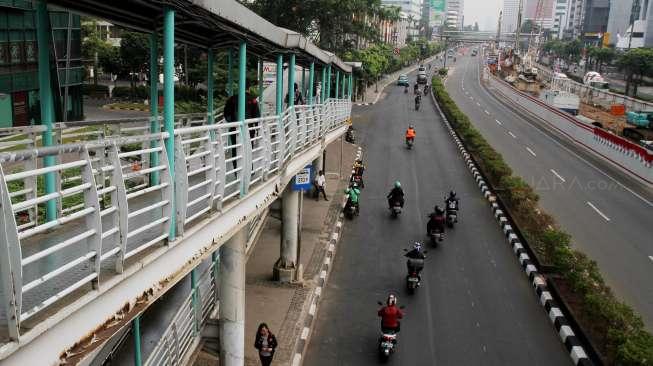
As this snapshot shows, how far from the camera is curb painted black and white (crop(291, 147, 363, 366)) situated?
963 centimetres

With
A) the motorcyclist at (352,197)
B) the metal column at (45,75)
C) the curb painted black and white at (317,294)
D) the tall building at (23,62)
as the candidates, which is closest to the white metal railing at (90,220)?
the metal column at (45,75)

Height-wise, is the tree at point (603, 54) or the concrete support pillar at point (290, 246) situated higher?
the tree at point (603, 54)

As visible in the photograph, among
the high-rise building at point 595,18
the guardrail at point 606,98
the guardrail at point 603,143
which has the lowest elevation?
the guardrail at point 603,143

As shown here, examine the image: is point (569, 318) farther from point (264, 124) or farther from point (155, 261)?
point (155, 261)

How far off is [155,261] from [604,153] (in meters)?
28.4

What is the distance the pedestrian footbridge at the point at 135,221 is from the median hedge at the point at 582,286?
18.0ft

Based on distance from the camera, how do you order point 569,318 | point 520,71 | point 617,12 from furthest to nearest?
point 617,12 < point 520,71 < point 569,318

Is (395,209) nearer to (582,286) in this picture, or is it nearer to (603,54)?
(582,286)

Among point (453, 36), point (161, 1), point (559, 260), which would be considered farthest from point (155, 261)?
point (453, 36)

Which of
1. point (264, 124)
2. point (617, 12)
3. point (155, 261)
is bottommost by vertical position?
point (155, 261)

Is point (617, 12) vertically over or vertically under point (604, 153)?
over

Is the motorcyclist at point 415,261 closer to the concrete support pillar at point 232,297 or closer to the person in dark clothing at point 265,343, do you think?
the person in dark clothing at point 265,343

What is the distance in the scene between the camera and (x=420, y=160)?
88.0 ft

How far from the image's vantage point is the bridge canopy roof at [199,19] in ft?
17.0
